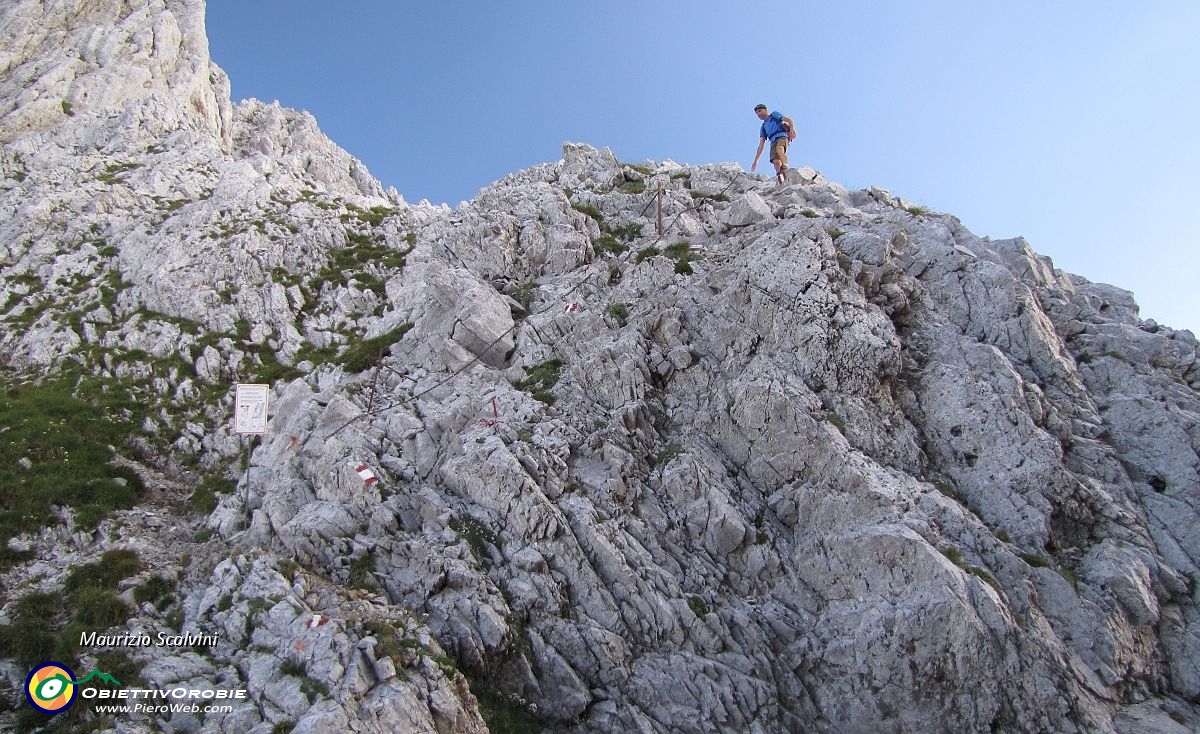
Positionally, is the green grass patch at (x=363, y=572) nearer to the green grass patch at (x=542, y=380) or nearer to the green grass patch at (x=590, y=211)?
the green grass patch at (x=542, y=380)

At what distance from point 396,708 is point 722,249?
19.7 m

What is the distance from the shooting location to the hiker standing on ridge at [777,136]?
31.0 metres

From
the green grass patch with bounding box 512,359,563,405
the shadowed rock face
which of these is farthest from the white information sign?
the green grass patch with bounding box 512,359,563,405

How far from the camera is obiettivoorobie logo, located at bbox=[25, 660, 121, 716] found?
11.1 meters

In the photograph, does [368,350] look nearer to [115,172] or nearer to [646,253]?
[646,253]

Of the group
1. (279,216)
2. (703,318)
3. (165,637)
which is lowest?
(165,637)

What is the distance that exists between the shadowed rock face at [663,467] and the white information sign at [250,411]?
4.83 feet

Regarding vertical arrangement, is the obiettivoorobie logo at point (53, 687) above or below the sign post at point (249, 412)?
below

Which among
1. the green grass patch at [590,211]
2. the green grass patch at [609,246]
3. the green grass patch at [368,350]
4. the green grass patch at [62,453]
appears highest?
the green grass patch at [590,211]

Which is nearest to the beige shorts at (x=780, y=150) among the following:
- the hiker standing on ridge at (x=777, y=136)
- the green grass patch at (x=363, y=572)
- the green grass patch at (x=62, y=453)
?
the hiker standing on ridge at (x=777, y=136)

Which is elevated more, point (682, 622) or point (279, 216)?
point (279, 216)

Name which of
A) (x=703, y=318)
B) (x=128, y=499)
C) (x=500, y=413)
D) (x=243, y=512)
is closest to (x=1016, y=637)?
(x=703, y=318)

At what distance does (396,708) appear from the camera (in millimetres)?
10672

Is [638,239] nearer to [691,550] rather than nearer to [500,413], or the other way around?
[500,413]
